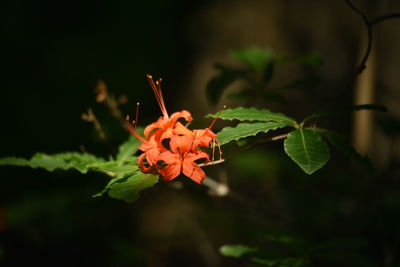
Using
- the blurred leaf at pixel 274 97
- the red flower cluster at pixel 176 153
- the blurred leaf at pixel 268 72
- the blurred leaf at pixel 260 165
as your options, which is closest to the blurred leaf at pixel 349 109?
the red flower cluster at pixel 176 153

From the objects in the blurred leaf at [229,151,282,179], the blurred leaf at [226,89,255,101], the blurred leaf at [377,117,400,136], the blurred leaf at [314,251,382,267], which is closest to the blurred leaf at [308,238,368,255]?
the blurred leaf at [314,251,382,267]

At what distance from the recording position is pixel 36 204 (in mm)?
2902

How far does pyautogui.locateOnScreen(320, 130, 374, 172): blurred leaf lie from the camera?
4.16 ft

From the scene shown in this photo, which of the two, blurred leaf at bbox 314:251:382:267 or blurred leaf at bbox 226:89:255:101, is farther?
blurred leaf at bbox 226:89:255:101

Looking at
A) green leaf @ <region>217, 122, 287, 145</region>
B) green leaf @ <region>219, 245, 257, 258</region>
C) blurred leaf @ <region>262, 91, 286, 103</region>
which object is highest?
blurred leaf @ <region>262, 91, 286, 103</region>

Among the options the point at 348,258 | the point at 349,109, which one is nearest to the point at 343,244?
the point at 348,258

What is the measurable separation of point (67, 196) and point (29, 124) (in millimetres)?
2209

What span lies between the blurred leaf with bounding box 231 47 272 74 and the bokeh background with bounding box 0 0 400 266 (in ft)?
1.89

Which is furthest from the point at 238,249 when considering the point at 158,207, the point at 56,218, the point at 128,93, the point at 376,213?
the point at 128,93

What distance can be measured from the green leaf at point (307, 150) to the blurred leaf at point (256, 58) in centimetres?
78

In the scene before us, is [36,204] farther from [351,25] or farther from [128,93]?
[351,25]

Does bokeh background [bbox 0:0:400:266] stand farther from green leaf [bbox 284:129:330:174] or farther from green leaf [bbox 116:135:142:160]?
green leaf [bbox 284:129:330:174]

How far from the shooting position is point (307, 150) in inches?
48.3

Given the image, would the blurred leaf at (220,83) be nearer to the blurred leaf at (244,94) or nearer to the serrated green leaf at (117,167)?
the blurred leaf at (244,94)
